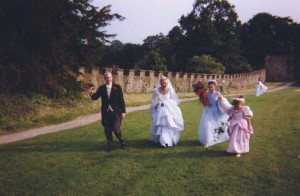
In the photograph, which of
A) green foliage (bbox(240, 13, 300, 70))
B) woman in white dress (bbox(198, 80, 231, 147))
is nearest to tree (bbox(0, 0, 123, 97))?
woman in white dress (bbox(198, 80, 231, 147))

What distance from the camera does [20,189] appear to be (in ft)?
19.7

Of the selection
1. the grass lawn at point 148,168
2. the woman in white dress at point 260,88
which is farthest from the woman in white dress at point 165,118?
the woman in white dress at point 260,88

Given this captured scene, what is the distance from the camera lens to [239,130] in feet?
26.9

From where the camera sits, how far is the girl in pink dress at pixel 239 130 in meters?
8.03

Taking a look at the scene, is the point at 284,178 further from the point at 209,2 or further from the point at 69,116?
the point at 209,2

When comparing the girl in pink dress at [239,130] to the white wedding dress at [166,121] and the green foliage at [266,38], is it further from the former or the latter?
the green foliage at [266,38]

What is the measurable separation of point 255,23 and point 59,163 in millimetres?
77602

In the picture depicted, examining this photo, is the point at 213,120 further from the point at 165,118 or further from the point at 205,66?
the point at 205,66

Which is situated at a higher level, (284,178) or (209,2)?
(209,2)

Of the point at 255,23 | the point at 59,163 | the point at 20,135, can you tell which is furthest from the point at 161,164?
the point at 255,23

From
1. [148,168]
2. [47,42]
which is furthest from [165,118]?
[47,42]

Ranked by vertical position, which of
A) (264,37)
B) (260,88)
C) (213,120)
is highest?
(264,37)

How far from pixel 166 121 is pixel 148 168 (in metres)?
2.56

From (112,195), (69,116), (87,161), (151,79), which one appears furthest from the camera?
(151,79)
